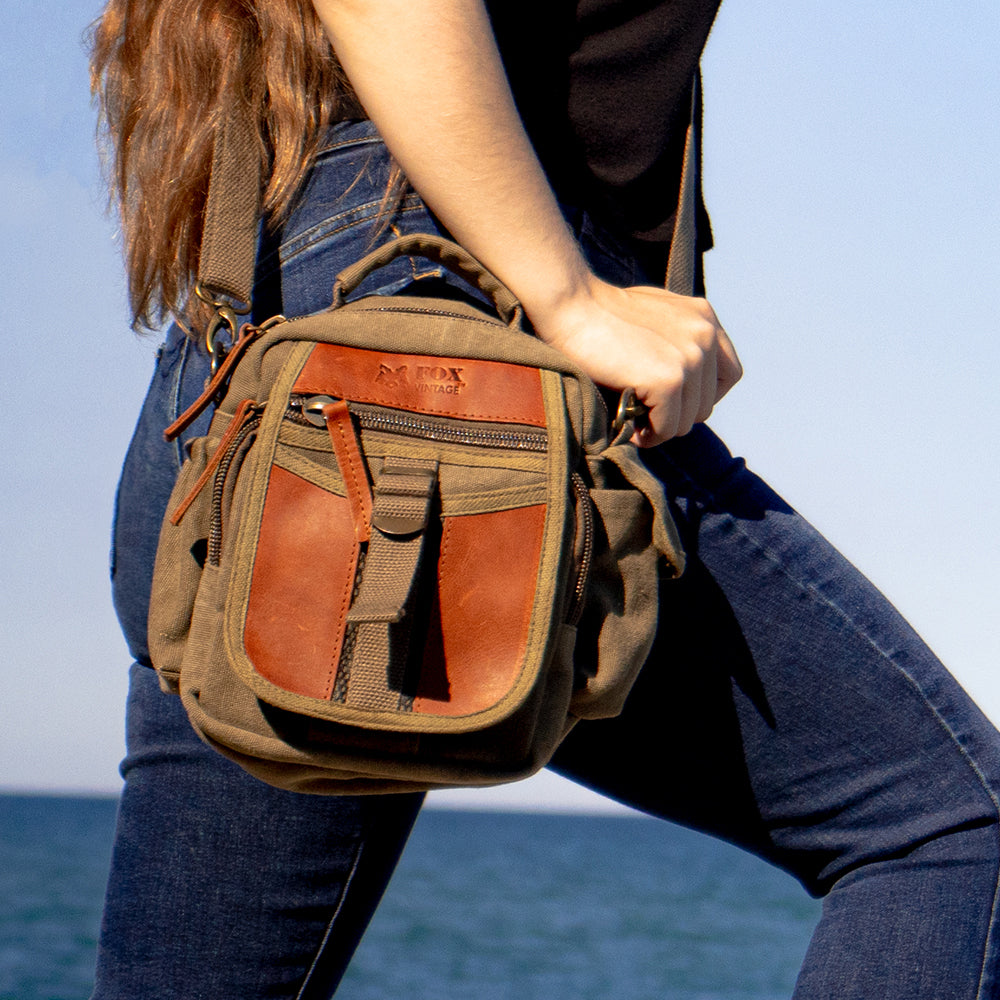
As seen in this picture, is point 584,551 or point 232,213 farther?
point 232,213

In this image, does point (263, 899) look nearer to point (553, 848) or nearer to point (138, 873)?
point (138, 873)

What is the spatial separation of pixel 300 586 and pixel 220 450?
0.16 m

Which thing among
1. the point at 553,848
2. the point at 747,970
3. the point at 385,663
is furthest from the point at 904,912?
the point at 553,848

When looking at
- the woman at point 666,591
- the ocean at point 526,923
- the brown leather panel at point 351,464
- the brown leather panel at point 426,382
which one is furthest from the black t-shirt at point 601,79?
the ocean at point 526,923

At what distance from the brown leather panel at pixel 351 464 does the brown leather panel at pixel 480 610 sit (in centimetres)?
7

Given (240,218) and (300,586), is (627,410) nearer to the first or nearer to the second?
(300,586)

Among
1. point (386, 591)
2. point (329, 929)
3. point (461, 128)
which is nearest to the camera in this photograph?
point (386, 591)

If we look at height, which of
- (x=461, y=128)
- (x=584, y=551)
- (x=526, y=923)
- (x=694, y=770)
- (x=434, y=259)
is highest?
→ (x=461, y=128)

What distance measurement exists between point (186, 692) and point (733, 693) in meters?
0.51

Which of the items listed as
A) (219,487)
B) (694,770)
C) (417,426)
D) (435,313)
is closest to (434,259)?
(435,313)

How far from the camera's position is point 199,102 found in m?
1.16

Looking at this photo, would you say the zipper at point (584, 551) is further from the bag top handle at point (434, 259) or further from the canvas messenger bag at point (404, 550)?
the bag top handle at point (434, 259)

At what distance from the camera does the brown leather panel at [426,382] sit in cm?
100

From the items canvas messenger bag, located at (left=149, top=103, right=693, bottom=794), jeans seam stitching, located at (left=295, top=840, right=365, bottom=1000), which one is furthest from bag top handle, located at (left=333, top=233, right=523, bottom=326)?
jeans seam stitching, located at (left=295, top=840, right=365, bottom=1000)
